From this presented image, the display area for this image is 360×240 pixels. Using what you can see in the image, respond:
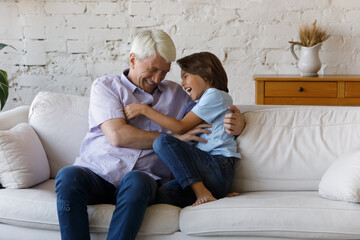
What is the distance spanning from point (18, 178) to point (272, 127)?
120 cm

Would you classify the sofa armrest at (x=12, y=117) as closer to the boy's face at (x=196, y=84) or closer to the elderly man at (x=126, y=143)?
the elderly man at (x=126, y=143)

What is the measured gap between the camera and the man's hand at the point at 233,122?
2.34 metres

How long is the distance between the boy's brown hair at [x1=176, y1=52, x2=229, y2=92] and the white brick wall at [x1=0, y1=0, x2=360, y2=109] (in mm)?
1472

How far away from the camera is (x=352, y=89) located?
3.46 metres

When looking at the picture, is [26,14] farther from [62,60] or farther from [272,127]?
[272,127]

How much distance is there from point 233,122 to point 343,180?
556 mm

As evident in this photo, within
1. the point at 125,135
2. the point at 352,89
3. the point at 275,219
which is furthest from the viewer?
the point at 352,89

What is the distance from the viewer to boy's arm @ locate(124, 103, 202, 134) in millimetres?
2289

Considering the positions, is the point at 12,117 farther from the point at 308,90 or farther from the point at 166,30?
the point at 308,90

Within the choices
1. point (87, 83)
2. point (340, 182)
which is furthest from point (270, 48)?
point (340, 182)

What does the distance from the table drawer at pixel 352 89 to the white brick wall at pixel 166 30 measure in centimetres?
43

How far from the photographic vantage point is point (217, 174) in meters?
2.23

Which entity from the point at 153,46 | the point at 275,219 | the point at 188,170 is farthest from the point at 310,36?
the point at 275,219

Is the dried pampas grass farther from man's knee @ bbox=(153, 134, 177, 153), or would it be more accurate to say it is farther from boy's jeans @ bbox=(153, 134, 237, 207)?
man's knee @ bbox=(153, 134, 177, 153)
